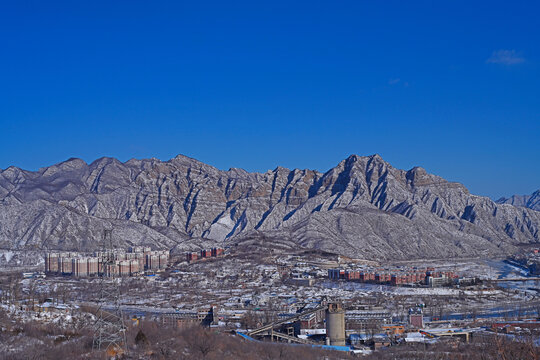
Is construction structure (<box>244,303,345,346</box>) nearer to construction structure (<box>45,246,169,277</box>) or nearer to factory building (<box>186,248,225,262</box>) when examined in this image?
construction structure (<box>45,246,169,277</box>)

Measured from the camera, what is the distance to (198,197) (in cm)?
18062

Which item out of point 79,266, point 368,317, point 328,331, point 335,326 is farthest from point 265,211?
point 335,326

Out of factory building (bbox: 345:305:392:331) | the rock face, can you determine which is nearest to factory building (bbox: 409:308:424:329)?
factory building (bbox: 345:305:392:331)

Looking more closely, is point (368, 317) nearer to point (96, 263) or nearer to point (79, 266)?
point (96, 263)

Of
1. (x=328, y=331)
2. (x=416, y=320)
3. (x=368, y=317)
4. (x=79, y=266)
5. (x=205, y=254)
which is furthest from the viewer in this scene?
(x=205, y=254)

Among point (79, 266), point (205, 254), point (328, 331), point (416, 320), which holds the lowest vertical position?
point (416, 320)

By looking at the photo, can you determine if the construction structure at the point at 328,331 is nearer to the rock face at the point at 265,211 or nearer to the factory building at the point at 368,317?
the factory building at the point at 368,317

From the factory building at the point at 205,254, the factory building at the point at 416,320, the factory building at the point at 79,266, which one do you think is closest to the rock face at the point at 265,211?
the factory building at the point at 205,254

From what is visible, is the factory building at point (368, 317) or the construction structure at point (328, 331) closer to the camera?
the construction structure at point (328, 331)

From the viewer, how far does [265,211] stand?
17512 centimetres

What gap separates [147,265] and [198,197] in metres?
78.8

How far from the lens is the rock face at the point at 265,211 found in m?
129

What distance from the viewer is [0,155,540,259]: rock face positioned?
129 m

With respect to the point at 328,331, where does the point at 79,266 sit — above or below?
above
